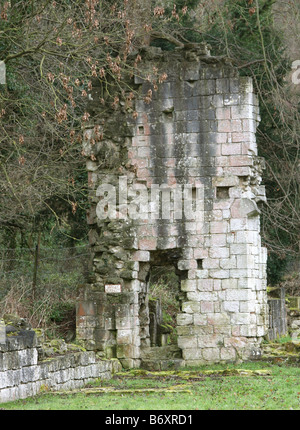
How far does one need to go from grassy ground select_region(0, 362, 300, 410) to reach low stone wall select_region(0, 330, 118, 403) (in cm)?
21

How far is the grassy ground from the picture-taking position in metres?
9.44

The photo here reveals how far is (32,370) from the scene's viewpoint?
35.6ft

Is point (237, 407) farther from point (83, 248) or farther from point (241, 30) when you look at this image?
point (241, 30)

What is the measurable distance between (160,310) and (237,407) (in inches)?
342

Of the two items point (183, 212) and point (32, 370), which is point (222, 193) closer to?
point (183, 212)

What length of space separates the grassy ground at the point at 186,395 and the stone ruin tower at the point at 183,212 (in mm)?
1942

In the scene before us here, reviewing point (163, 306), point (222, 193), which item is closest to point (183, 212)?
point (222, 193)

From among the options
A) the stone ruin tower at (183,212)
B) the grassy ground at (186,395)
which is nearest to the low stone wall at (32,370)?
the grassy ground at (186,395)

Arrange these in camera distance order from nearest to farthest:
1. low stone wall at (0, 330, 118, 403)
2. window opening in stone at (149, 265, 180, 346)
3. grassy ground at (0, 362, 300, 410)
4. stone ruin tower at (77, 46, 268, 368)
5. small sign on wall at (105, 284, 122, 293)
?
1. grassy ground at (0, 362, 300, 410)
2. low stone wall at (0, 330, 118, 403)
3. stone ruin tower at (77, 46, 268, 368)
4. small sign on wall at (105, 284, 122, 293)
5. window opening in stone at (149, 265, 180, 346)

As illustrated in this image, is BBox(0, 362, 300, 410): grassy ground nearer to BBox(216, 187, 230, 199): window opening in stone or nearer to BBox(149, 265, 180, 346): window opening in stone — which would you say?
BBox(149, 265, 180, 346): window opening in stone

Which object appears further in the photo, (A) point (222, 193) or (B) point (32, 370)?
(A) point (222, 193)

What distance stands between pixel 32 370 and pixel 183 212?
5919 mm

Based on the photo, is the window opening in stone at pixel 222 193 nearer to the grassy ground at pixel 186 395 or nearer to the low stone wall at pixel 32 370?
the grassy ground at pixel 186 395

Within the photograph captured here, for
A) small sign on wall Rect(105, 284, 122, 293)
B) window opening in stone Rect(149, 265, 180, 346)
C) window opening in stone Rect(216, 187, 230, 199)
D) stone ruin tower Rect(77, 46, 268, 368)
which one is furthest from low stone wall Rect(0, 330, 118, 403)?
window opening in stone Rect(216, 187, 230, 199)
